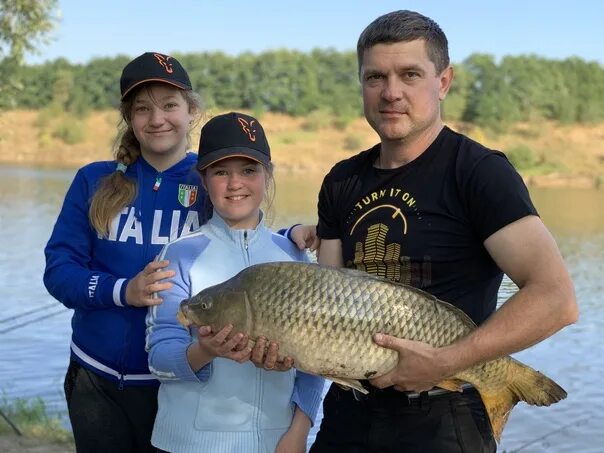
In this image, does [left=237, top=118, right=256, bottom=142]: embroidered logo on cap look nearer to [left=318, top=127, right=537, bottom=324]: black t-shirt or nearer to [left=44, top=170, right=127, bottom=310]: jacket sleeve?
[left=318, top=127, right=537, bottom=324]: black t-shirt

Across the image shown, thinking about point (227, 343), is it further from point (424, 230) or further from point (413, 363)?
point (424, 230)

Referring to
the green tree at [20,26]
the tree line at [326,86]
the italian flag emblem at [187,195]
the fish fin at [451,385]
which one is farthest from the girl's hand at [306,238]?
the tree line at [326,86]

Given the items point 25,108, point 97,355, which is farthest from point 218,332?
point 25,108

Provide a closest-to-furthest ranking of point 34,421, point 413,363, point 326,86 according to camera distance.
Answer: point 413,363 → point 34,421 → point 326,86

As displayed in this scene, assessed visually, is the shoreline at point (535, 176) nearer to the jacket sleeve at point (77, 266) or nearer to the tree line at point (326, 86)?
the tree line at point (326, 86)

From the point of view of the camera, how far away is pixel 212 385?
9.27 feet

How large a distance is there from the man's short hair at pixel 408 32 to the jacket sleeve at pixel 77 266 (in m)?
1.23

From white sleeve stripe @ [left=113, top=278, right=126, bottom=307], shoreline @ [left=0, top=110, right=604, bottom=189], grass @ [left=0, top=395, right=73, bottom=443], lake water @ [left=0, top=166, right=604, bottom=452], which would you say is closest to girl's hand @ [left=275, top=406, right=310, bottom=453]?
white sleeve stripe @ [left=113, top=278, right=126, bottom=307]

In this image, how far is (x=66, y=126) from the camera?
170 feet

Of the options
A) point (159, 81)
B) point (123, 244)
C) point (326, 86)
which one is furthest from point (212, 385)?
point (326, 86)

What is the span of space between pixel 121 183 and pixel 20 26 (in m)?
6.59

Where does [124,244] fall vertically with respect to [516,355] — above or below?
above

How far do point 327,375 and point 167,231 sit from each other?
1.00 meters

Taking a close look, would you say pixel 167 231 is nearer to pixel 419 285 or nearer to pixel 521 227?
pixel 419 285
